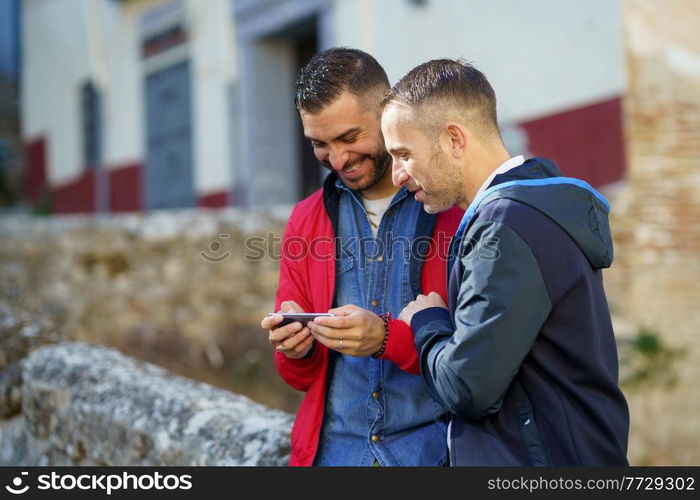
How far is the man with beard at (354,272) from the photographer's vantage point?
1.93m

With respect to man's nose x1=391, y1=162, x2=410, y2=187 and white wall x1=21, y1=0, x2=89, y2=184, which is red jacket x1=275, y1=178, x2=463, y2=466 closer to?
man's nose x1=391, y1=162, x2=410, y2=187

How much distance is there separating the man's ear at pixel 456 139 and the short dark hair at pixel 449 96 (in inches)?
0.8

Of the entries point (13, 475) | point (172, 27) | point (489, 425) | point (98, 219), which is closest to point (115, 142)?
point (172, 27)

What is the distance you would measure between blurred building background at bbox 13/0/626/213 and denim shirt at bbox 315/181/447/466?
4.54 metres

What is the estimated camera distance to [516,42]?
655 centimetres

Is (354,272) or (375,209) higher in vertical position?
(375,209)

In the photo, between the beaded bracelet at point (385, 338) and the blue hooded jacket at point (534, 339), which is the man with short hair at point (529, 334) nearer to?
the blue hooded jacket at point (534, 339)

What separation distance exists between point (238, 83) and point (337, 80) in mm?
7115

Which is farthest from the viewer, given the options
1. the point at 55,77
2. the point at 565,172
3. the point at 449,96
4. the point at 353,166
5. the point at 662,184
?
the point at 55,77

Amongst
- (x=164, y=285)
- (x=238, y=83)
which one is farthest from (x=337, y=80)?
(x=238, y=83)

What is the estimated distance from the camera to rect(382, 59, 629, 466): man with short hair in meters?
1.47

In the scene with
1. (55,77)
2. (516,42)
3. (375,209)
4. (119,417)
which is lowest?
(119,417)

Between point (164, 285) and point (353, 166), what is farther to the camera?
point (164, 285)

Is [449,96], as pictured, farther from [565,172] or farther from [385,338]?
[565,172]
